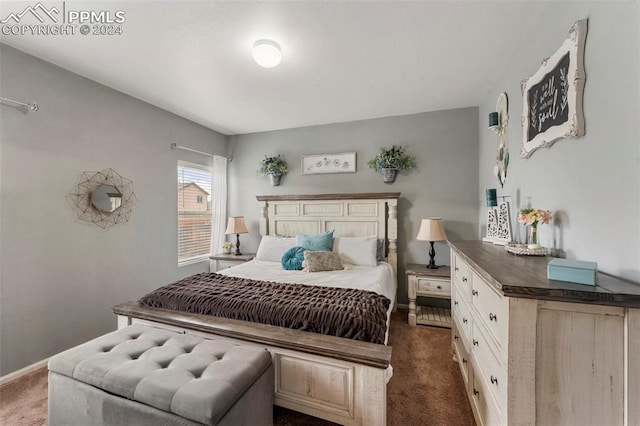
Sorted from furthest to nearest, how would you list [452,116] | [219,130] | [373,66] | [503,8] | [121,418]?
[219,130], [452,116], [373,66], [503,8], [121,418]

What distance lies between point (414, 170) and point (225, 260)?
9.66ft

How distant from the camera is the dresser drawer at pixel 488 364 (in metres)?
0.96

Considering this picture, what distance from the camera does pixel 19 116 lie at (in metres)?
1.95

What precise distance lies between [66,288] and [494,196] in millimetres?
3875

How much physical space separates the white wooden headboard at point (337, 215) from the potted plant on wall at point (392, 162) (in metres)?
0.28

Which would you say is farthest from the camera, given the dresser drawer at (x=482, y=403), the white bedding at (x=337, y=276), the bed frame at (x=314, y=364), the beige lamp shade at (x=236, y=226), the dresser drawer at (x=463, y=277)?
the beige lamp shade at (x=236, y=226)

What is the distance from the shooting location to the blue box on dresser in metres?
0.84

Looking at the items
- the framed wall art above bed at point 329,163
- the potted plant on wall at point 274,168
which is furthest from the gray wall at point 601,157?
the potted plant on wall at point 274,168

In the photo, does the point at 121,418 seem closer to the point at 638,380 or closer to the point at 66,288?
the point at 66,288

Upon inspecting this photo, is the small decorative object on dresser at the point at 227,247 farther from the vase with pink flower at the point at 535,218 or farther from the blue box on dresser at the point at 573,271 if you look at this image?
the blue box on dresser at the point at 573,271

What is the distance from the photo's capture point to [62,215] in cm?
219

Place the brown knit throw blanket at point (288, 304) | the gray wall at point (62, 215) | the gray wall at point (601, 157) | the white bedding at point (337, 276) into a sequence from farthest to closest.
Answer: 1. the white bedding at point (337, 276)
2. the gray wall at point (62, 215)
3. the brown knit throw blanket at point (288, 304)
4. the gray wall at point (601, 157)

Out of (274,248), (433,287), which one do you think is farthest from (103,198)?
(433,287)

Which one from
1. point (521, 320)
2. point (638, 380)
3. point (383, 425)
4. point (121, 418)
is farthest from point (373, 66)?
point (121, 418)
